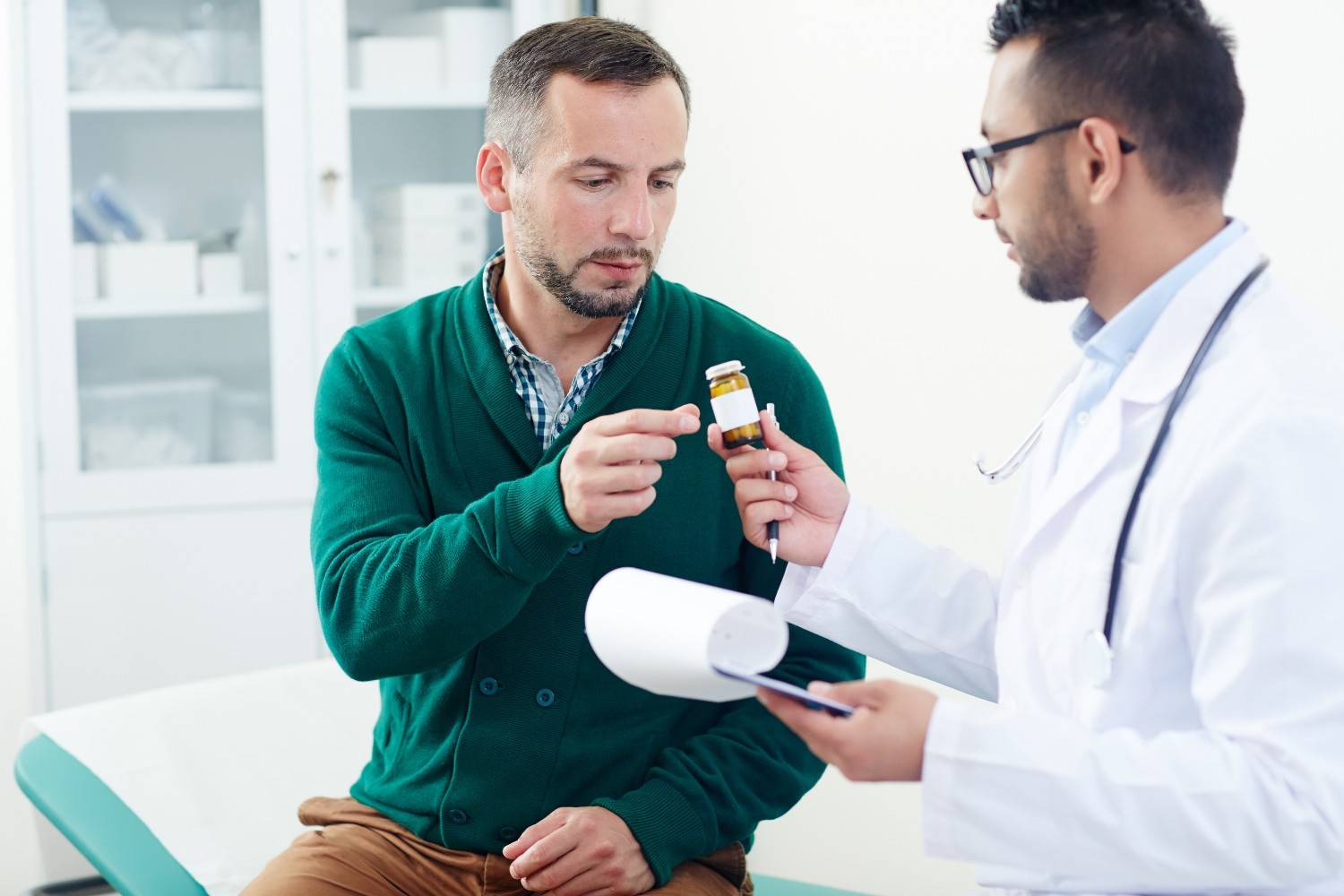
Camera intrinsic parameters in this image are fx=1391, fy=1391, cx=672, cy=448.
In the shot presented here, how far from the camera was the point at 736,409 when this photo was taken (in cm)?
132

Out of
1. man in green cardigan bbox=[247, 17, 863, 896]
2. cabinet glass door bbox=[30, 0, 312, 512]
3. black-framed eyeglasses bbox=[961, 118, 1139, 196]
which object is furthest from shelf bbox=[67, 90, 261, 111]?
black-framed eyeglasses bbox=[961, 118, 1139, 196]

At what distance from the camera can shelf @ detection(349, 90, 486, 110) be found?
3.10m

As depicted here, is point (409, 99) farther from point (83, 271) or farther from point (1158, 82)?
point (1158, 82)

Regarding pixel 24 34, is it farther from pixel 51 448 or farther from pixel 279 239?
pixel 51 448

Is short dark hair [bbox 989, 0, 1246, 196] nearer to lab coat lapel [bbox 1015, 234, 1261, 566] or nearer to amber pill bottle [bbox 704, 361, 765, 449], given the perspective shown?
lab coat lapel [bbox 1015, 234, 1261, 566]

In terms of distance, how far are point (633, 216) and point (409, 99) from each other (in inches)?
70.2

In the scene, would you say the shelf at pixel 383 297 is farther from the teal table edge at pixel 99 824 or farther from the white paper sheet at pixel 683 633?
the white paper sheet at pixel 683 633

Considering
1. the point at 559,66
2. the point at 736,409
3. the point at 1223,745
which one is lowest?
the point at 1223,745

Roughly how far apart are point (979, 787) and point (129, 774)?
1257 millimetres

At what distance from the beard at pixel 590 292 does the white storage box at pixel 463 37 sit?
1741mm

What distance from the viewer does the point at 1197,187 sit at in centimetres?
117

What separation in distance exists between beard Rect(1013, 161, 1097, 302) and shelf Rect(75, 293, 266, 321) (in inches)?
87.7

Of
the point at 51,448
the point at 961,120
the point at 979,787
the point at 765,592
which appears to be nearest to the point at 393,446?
the point at 765,592

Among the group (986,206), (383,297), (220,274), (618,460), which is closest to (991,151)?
(986,206)
